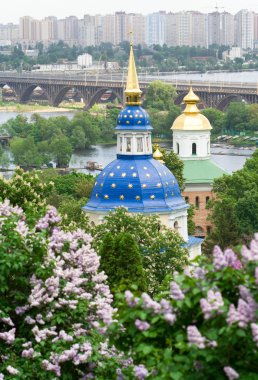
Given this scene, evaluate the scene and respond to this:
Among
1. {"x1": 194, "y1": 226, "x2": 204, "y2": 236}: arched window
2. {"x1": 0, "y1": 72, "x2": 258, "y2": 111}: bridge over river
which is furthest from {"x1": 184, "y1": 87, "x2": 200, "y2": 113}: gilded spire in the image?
{"x1": 0, "y1": 72, "x2": 258, "y2": 111}: bridge over river

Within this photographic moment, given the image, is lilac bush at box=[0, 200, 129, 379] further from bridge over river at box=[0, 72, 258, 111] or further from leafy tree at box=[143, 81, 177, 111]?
bridge over river at box=[0, 72, 258, 111]

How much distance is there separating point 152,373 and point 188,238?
61.3 ft

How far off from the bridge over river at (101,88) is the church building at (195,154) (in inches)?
2217

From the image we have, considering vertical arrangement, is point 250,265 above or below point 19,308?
above

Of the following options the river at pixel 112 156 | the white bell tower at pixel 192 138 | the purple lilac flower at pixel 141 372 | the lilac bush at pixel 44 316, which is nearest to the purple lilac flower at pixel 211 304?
the purple lilac flower at pixel 141 372

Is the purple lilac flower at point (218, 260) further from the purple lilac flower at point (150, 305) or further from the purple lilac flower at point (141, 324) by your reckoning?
the purple lilac flower at point (141, 324)

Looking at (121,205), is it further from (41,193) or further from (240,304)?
(240,304)

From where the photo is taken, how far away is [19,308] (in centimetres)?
1196

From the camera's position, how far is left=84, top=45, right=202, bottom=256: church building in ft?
88.4

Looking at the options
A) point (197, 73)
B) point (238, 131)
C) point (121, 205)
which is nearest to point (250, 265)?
point (121, 205)

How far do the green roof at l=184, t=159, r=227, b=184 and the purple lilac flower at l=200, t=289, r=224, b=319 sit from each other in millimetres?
27927

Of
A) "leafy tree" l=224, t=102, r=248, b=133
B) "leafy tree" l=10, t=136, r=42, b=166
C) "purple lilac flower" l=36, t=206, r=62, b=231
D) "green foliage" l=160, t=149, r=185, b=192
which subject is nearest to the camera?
"purple lilac flower" l=36, t=206, r=62, b=231

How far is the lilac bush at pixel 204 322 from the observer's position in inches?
356

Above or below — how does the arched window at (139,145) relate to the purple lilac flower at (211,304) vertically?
below
